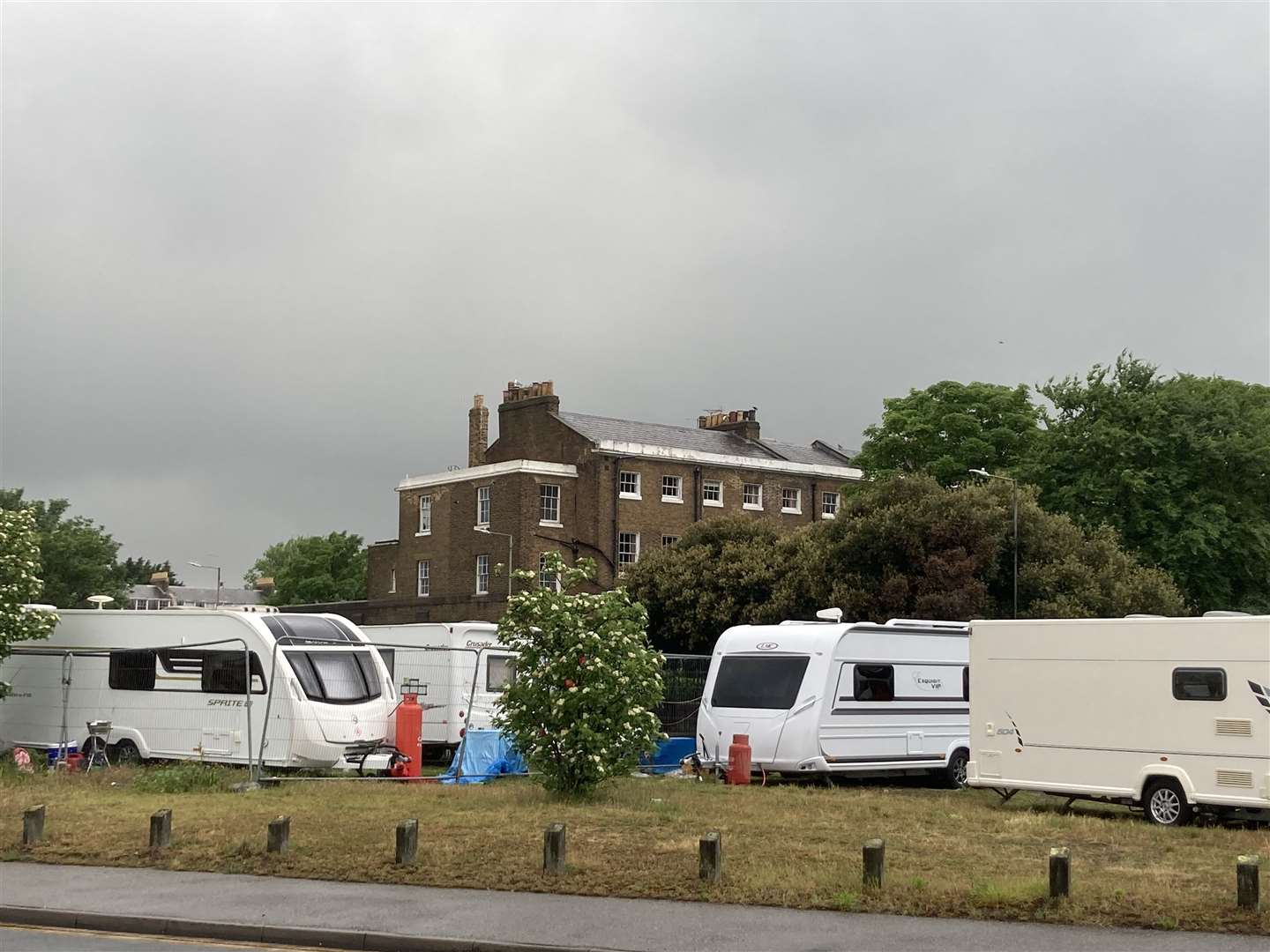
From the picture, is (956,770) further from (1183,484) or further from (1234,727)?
(1183,484)

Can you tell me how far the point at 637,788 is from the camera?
2161 cm

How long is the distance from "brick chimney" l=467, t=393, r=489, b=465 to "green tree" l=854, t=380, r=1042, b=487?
1899 centimetres

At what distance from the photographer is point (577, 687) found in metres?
19.4

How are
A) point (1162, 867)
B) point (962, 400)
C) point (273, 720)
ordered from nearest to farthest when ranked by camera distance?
1. point (1162, 867)
2. point (273, 720)
3. point (962, 400)

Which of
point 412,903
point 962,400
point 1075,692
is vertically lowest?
point 412,903

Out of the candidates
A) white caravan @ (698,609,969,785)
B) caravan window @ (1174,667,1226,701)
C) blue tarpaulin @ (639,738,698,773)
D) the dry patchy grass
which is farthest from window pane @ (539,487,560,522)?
caravan window @ (1174,667,1226,701)

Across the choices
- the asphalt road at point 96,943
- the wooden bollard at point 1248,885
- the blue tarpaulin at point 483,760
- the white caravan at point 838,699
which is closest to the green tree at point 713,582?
the white caravan at point 838,699

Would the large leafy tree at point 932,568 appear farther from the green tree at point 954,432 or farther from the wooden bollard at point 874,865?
the wooden bollard at point 874,865

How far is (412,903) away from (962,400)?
53.1 m

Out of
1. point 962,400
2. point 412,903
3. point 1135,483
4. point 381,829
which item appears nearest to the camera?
point 412,903

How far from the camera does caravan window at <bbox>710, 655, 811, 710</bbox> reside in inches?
984

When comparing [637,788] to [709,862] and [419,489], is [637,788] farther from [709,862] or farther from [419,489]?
[419,489]

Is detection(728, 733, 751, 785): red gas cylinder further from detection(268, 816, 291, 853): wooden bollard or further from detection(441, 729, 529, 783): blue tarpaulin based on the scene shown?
detection(268, 816, 291, 853): wooden bollard

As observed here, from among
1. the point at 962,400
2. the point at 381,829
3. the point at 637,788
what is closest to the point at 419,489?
the point at 962,400
